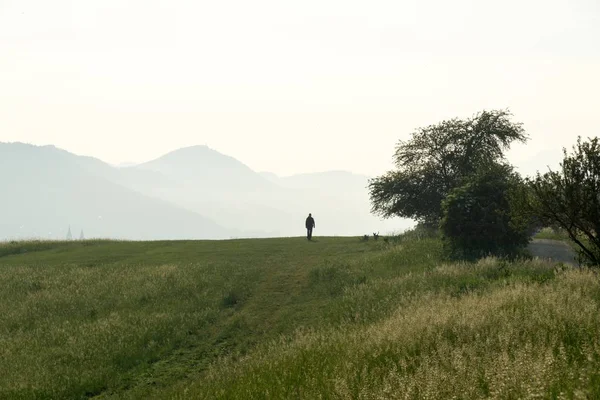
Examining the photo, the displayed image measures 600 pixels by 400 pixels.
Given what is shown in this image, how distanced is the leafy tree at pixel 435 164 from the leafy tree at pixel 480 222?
37.3ft

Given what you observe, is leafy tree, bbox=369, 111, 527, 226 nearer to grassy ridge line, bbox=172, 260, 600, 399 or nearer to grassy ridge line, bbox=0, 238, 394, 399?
grassy ridge line, bbox=0, 238, 394, 399

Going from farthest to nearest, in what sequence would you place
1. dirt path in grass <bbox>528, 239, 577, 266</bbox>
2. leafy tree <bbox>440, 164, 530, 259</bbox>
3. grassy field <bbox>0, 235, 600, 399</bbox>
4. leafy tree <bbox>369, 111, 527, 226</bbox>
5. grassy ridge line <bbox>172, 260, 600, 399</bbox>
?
leafy tree <bbox>369, 111, 527, 226</bbox>
dirt path in grass <bbox>528, 239, 577, 266</bbox>
leafy tree <bbox>440, 164, 530, 259</bbox>
grassy field <bbox>0, 235, 600, 399</bbox>
grassy ridge line <bbox>172, 260, 600, 399</bbox>

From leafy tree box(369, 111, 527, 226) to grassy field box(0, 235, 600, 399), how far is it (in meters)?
6.09

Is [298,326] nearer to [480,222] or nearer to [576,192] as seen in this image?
[576,192]

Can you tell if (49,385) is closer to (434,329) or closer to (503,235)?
(434,329)

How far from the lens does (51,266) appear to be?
3494 cm

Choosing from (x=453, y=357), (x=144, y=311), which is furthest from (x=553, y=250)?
(x=453, y=357)

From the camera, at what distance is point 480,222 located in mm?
27969

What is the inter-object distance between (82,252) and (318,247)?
20385 mm

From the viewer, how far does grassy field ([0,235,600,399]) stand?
29.6ft

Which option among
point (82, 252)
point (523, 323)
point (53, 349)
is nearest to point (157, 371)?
point (53, 349)

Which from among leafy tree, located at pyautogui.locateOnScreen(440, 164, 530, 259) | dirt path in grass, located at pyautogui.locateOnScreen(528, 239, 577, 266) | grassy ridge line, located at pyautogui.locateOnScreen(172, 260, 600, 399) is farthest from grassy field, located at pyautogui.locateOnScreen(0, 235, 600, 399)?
dirt path in grass, located at pyautogui.locateOnScreen(528, 239, 577, 266)

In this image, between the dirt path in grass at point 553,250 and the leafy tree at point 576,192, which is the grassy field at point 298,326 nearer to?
the leafy tree at point 576,192

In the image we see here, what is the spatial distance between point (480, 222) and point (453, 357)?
19915 millimetres
